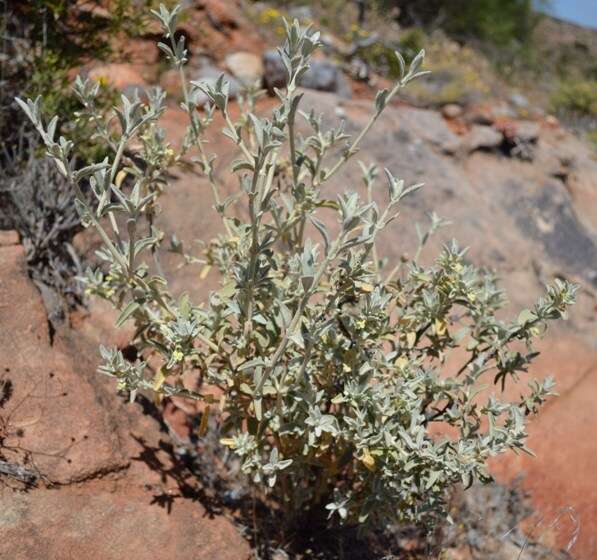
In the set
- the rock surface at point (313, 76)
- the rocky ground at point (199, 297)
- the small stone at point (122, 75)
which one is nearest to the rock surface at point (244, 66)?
the rocky ground at point (199, 297)

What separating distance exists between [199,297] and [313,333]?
1.87m

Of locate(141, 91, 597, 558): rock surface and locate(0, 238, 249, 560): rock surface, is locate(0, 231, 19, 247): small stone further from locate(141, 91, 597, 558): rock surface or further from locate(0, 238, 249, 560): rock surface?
locate(141, 91, 597, 558): rock surface

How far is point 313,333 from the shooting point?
2.00 metres

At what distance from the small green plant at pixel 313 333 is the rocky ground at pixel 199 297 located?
1.29 ft

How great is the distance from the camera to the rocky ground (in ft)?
7.95

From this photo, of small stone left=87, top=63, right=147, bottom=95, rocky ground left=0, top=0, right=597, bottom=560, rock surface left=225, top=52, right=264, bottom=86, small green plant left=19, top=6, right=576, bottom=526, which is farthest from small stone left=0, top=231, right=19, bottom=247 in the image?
rock surface left=225, top=52, right=264, bottom=86

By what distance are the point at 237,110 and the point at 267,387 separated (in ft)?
13.6

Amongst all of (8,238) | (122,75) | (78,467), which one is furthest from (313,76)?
(78,467)

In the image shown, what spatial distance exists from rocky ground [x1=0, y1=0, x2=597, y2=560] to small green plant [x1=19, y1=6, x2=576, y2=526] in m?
0.39

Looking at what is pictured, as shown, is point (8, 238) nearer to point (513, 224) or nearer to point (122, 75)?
point (122, 75)

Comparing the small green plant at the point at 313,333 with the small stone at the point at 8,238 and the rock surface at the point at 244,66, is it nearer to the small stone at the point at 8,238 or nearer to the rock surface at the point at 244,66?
the small stone at the point at 8,238

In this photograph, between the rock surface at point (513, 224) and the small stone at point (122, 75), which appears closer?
the rock surface at point (513, 224)

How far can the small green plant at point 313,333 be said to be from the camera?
Result: 2033 mm

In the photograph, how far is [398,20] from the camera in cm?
1557
